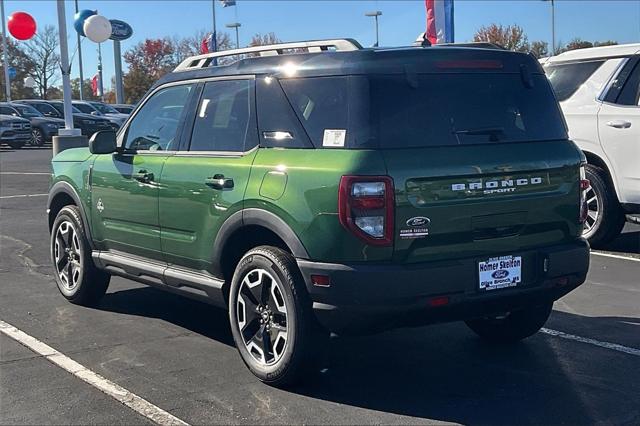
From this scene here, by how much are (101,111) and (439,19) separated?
22.3 meters

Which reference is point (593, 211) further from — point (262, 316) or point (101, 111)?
point (101, 111)

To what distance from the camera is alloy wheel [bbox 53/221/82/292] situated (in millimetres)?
6410

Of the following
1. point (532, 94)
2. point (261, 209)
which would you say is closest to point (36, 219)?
point (261, 209)

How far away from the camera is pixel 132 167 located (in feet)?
18.5

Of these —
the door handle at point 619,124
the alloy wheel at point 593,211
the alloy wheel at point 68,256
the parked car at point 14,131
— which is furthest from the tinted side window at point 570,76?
the parked car at point 14,131

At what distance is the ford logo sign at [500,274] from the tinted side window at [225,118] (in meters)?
1.59

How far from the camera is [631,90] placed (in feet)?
27.2

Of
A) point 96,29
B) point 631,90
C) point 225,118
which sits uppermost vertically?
point 96,29

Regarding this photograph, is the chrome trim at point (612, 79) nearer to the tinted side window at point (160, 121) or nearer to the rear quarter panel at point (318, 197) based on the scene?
the tinted side window at point (160, 121)

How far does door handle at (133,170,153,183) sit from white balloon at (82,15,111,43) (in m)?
17.8

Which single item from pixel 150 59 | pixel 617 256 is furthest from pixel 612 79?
pixel 150 59

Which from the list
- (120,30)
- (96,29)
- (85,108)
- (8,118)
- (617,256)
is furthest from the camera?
(120,30)

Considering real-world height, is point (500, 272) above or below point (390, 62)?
below

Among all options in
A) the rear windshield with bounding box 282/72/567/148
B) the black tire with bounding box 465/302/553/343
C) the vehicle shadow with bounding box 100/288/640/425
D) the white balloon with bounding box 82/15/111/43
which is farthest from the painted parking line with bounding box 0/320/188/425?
the white balloon with bounding box 82/15/111/43
